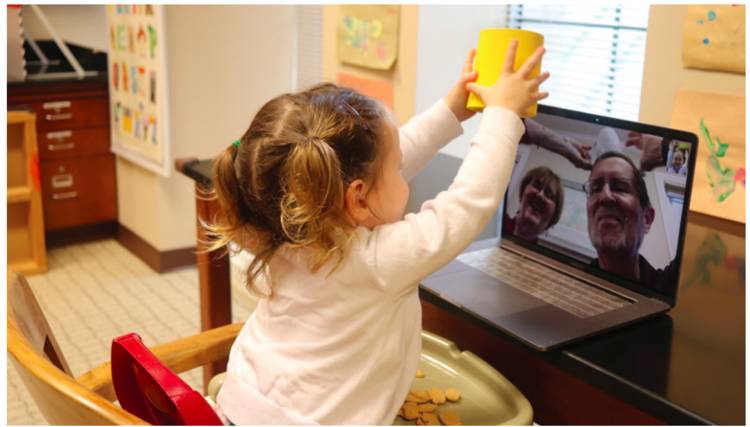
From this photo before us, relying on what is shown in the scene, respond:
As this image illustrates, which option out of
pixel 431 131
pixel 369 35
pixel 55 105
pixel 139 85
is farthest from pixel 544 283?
pixel 55 105

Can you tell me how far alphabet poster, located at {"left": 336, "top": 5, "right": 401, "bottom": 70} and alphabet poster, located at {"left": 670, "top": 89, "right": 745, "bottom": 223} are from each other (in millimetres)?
935

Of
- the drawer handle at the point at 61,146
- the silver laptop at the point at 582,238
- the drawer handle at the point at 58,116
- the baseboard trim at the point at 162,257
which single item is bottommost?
the baseboard trim at the point at 162,257

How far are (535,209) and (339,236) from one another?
16.5 inches

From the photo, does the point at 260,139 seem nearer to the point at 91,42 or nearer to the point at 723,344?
the point at 723,344

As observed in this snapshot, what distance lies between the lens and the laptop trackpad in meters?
1.11

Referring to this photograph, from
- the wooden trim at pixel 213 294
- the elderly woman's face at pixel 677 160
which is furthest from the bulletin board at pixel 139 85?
the elderly woman's face at pixel 677 160

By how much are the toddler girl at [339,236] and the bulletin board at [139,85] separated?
216cm

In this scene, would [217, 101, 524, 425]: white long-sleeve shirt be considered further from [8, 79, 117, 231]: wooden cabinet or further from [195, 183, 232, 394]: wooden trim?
[8, 79, 117, 231]: wooden cabinet

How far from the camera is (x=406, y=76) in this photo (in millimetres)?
2344

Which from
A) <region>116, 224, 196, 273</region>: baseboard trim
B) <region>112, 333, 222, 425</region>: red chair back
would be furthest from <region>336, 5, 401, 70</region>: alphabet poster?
<region>112, 333, 222, 425</region>: red chair back

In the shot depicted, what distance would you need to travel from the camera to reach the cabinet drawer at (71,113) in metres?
3.53

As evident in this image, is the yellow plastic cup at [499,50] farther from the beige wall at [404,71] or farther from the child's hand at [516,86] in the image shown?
the beige wall at [404,71]

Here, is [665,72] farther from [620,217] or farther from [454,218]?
[454,218]

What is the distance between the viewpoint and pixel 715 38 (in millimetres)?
1596
